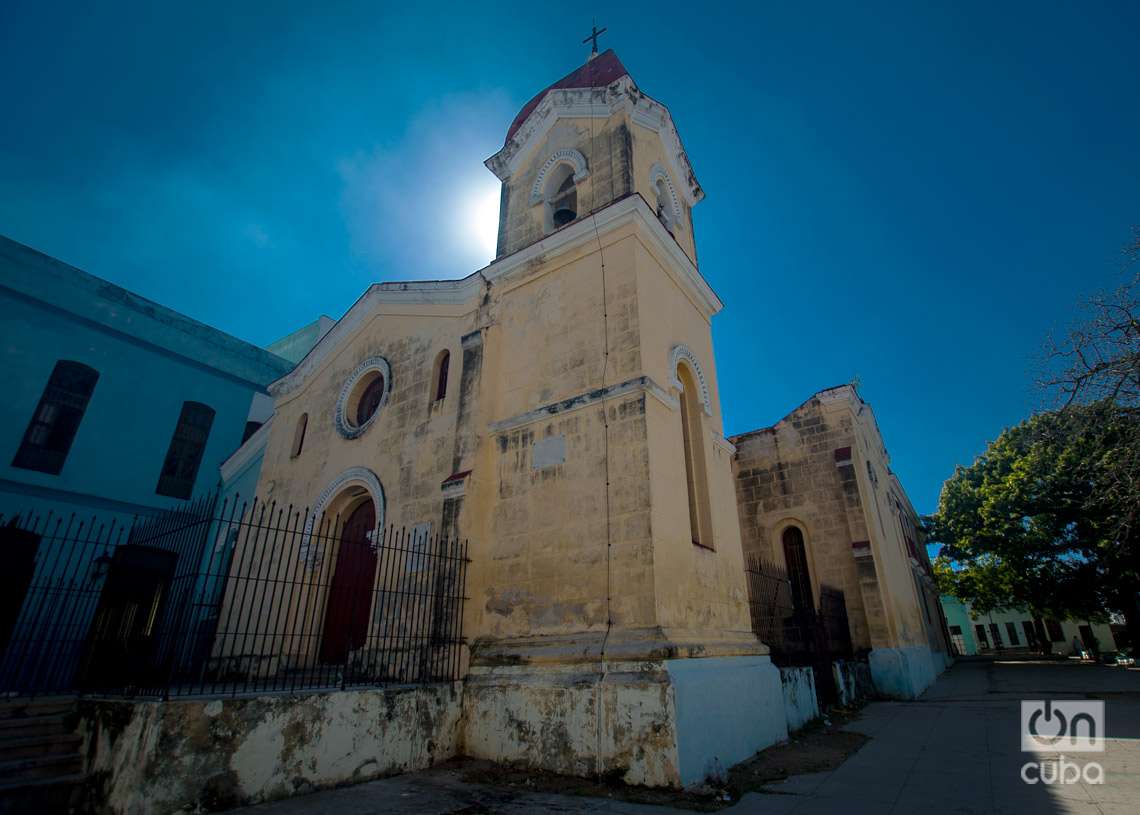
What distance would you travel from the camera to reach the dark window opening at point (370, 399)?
37.9ft

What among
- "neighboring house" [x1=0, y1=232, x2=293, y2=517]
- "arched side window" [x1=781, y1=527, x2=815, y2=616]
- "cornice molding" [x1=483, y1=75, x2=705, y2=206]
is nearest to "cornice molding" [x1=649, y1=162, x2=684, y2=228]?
"cornice molding" [x1=483, y1=75, x2=705, y2=206]

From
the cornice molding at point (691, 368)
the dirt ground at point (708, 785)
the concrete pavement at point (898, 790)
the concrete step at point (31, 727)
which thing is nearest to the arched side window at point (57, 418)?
Answer: the concrete step at point (31, 727)

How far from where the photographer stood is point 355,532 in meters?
10.7

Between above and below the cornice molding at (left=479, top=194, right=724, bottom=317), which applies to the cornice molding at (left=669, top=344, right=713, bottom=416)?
below

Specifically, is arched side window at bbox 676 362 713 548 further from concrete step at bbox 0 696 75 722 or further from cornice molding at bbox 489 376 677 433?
concrete step at bbox 0 696 75 722

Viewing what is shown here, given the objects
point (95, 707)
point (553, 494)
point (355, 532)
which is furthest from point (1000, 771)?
point (355, 532)

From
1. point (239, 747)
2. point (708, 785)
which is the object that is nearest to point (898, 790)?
point (708, 785)

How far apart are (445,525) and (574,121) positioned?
7.92 m

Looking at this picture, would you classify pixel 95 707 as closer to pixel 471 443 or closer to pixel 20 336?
pixel 471 443

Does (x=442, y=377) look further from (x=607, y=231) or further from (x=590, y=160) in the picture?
(x=590, y=160)

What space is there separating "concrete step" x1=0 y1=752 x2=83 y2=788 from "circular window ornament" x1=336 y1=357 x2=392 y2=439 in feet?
21.7

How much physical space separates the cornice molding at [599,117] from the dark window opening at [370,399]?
16.4ft

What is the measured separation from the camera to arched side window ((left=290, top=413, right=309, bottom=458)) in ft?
41.1

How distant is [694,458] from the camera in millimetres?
8961
